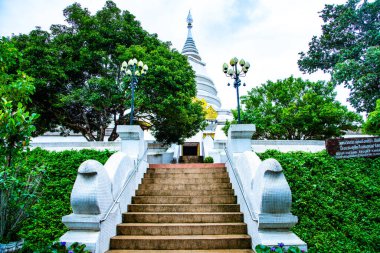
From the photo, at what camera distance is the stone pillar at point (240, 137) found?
20.7ft

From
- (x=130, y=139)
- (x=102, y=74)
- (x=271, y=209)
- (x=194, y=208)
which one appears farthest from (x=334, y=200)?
(x=102, y=74)

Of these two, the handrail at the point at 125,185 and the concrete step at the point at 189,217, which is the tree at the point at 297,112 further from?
the concrete step at the point at 189,217

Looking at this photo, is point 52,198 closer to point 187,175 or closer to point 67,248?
point 67,248

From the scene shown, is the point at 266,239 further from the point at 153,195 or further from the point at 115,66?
the point at 115,66

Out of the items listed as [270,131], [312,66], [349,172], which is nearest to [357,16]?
[312,66]

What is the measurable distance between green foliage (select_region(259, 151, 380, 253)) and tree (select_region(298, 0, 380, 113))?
634 centimetres

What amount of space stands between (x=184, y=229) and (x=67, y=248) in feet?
6.23

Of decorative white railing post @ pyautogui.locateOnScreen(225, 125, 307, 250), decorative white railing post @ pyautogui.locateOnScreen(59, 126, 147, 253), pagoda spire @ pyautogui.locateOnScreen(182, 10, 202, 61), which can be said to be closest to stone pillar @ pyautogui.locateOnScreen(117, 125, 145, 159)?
decorative white railing post @ pyautogui.locateOnScreen(59, 126, 147, 253)

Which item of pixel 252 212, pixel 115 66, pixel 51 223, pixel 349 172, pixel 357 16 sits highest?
pixel 357 16

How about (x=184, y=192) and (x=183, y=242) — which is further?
(x=184, y=192)

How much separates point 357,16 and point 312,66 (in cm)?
338

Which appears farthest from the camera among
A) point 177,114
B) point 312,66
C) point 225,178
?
point 312,66

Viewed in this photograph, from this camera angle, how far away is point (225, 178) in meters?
6.45

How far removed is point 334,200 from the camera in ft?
18.7
